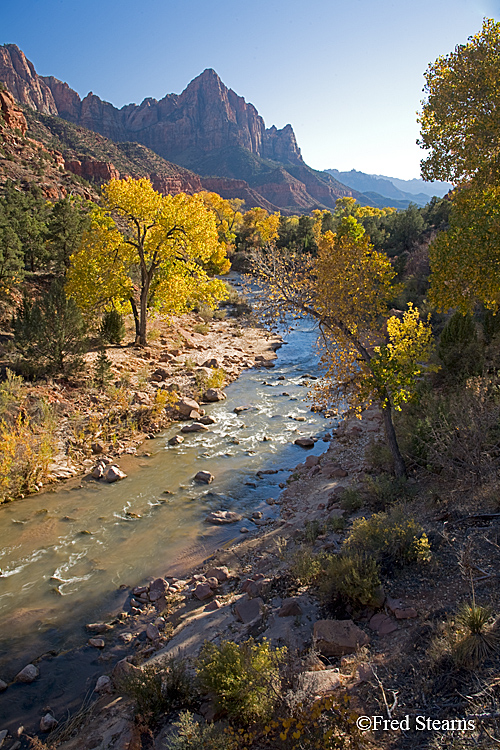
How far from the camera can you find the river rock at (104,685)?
4.58 metres

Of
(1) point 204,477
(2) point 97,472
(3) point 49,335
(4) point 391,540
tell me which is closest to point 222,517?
(1) point 204,477

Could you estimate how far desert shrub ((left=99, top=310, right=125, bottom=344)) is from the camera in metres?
16.2

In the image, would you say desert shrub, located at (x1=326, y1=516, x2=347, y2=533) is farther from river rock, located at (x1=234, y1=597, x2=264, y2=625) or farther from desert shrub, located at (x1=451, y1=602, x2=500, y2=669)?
desert shrub, located at (x1=451, y1=602, x2=500, y2=669)

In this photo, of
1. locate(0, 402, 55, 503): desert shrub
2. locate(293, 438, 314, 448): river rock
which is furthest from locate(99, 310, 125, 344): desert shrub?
locate(293, 438, 314, 448): river rock

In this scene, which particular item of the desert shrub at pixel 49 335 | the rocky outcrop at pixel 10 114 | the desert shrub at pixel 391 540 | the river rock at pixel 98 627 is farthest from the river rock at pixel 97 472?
the rocky outcrop at pixel 10 114

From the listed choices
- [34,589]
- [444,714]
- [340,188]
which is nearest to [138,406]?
[34,589]

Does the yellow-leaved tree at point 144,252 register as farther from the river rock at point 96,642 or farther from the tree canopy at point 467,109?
the river rock at point 96,642

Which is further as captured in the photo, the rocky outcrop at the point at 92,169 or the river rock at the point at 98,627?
the rocky outcrop at the point at 92,169

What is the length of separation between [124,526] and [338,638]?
5.08 m

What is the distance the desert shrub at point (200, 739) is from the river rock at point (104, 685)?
1.65 m

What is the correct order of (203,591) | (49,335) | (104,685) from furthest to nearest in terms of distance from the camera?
(49,335) → (203,591) → (104,685)

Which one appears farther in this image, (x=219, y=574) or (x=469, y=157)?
(x=469, y=157)

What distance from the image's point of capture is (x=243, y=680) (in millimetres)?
3502

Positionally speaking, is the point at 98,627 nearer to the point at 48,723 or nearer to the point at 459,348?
the point at 48,723
